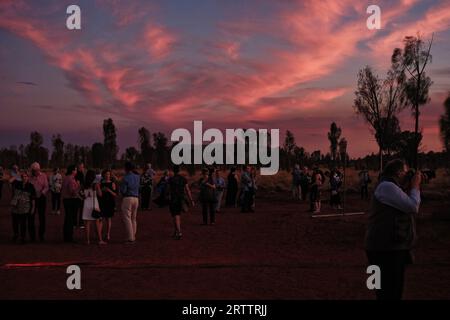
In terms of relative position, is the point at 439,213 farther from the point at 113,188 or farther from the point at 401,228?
the point at 401,228

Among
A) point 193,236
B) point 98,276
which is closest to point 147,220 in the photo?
point 193,236

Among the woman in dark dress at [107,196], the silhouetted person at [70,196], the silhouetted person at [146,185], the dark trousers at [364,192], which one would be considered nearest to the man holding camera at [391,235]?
the woman in dark dress at [107,196]

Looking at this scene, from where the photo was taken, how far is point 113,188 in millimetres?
13359

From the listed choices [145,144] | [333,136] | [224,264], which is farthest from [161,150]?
[224,264]

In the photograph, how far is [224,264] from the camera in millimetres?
10477

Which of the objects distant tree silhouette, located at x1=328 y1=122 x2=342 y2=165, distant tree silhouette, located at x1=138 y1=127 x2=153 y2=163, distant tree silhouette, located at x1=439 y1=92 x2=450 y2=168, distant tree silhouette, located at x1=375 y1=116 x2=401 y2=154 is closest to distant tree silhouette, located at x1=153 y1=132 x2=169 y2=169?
distant tree silhouette, located at x1=138 y1=127 x2=153 y2=163

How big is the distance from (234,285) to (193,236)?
21.1 feet

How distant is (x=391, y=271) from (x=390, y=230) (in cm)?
47

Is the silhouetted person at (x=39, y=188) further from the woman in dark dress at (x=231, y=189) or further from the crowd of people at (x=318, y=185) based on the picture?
the woman in dark dress at (x=231, y=189)

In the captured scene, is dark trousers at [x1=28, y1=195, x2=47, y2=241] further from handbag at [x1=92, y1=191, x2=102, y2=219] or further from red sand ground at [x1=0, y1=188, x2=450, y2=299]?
handbag at [x1=92, y1=191, x2=102, y2=219]

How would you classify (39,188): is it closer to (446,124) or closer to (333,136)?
(446,124)

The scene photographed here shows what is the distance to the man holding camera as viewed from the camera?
579cm

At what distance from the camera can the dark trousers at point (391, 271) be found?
19.1 ft

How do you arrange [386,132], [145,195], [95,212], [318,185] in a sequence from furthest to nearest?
[386,132]
[145,195]
[318,185]
[95,212]
